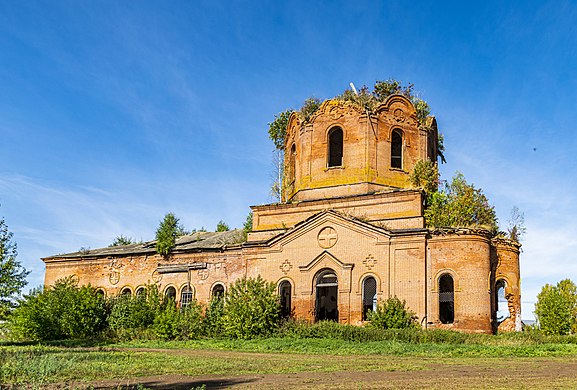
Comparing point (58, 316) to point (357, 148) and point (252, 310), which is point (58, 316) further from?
point (357, 148)

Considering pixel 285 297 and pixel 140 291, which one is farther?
pixel 140 291

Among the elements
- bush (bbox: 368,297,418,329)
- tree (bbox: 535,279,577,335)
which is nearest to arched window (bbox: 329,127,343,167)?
bush (bbox: 368,297,418,329)

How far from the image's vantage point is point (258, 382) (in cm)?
1306

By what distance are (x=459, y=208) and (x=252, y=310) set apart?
1045 centimetres

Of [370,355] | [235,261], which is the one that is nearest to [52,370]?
[370,355]

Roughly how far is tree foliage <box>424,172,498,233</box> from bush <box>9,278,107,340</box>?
17924mm

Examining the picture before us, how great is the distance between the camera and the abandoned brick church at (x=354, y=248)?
2556 centimetres

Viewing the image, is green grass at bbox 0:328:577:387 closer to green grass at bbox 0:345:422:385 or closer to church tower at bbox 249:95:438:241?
green grass at bbox 0:345:422:385

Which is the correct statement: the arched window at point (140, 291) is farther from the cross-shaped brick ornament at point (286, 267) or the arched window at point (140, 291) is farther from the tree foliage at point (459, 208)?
the tree foliage at point (459, 208)

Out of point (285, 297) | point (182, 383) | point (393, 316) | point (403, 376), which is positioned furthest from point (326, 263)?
point (182, 383)

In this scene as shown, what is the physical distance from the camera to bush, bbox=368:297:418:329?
980 inches

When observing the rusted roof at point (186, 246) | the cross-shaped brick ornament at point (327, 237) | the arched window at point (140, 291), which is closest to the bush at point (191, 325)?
the rusted roof at point (186, 246)

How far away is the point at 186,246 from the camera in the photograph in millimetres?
33594

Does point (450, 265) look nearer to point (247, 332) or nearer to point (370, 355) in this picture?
point (370, 355)
